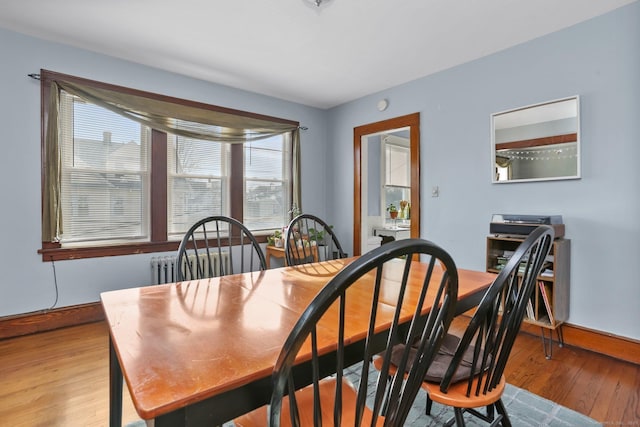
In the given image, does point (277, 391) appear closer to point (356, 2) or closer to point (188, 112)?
point (356, 2)

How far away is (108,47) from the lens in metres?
2.85

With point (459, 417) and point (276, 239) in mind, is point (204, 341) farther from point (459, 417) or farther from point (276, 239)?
point (276, 239)

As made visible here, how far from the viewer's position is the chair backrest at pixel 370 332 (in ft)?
2.04

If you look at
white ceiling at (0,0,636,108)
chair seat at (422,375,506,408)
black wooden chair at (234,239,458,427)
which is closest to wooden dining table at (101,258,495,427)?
black wooden chair at (234,239,458,427)

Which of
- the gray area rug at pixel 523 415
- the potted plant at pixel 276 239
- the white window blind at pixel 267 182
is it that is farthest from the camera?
the white window blind at pixel 267 182

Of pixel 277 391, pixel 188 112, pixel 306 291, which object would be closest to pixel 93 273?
pixel 188 112

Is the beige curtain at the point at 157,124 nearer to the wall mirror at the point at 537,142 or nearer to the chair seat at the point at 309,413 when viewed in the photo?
the wall mirror at the point at 537,142

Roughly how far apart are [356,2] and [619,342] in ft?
9.76

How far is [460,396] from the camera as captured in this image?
108 cm

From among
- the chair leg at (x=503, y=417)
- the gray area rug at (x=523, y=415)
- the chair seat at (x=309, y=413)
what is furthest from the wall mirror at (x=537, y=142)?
the chair seat at (x=309, y=413)

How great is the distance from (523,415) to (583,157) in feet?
6.18

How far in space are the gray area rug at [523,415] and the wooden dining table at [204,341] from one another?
70cm

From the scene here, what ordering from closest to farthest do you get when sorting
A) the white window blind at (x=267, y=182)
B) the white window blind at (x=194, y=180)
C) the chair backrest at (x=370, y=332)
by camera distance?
the chair backrest at (x=370, y=332) < the white window blind at (x=194, y=180) < the white window blind at (x=267, y=182)

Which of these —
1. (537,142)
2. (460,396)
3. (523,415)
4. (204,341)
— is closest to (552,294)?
(523,415)
